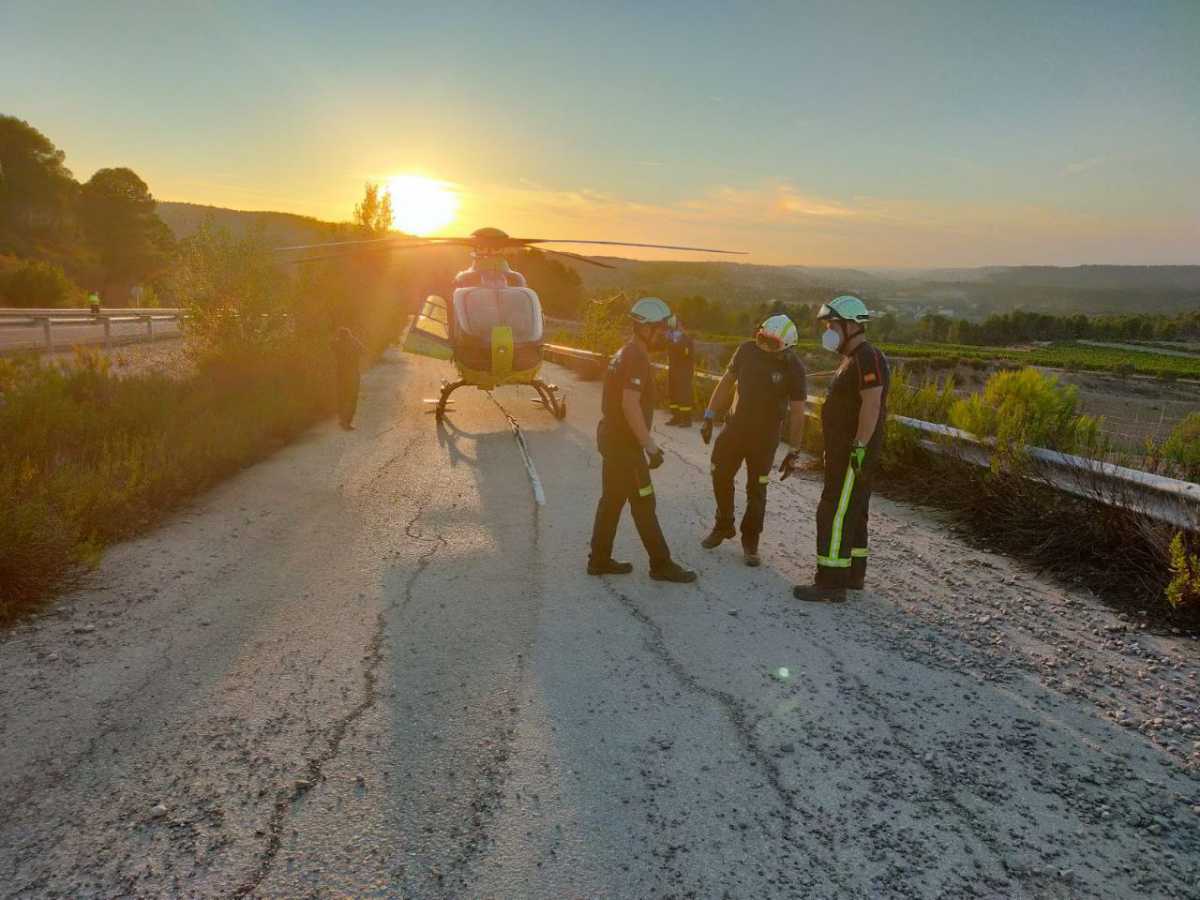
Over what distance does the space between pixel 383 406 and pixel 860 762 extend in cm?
1207

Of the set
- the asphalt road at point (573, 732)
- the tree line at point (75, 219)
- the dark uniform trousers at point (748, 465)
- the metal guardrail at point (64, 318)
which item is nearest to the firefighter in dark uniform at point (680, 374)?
the dark uniform trousers at point (748, 465)

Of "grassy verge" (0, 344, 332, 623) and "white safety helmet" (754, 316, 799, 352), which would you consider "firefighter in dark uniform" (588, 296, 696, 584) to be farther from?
"grassy verge" (0, 344, 332, 623)

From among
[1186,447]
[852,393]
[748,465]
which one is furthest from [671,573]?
[1186,447]

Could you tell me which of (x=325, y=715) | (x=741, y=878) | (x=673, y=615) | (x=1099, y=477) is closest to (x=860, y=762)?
(x=741, y=878)

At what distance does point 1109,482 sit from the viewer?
552 cm

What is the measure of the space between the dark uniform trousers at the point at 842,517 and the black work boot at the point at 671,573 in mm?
999

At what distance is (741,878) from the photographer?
Result: 8.29 ft

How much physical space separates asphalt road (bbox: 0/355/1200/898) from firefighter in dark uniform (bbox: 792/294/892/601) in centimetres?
28

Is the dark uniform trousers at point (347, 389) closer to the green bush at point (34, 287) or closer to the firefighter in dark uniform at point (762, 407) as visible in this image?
the firefighter in dark uniform at point (762, 407)

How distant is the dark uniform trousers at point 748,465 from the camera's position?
5.94m

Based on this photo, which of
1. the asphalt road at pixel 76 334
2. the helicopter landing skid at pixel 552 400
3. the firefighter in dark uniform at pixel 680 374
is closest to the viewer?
the firefighter in dark uniform at pixel 680 374

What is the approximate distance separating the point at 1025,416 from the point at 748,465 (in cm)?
340

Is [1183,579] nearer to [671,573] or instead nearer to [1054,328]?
[671,573]

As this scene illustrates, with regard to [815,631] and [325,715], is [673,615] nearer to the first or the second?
[815,631]
